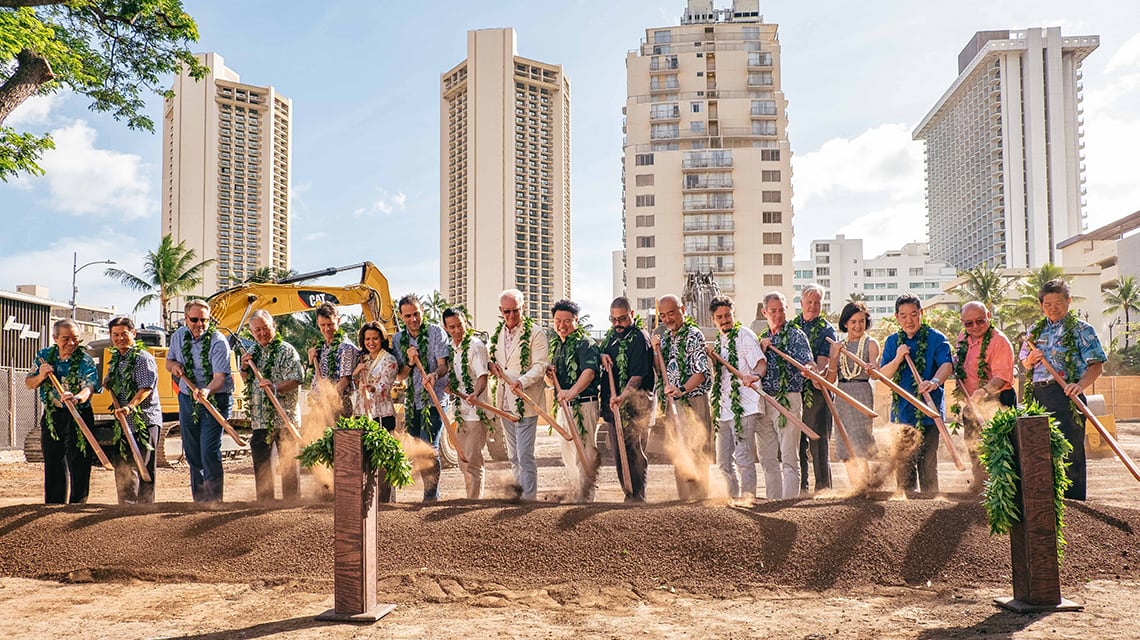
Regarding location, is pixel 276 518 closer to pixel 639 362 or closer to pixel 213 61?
pixel 639 362

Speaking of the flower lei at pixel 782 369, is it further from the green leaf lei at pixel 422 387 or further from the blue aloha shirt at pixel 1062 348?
the green leaf lei at pixel 422 387

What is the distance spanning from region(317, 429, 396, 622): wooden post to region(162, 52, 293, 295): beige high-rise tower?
62125 millimetres

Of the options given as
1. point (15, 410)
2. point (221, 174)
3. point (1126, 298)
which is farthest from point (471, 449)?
point (221, 174)

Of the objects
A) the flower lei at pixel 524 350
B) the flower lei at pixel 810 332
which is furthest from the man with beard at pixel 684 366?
the flower lei at pixel 524 350

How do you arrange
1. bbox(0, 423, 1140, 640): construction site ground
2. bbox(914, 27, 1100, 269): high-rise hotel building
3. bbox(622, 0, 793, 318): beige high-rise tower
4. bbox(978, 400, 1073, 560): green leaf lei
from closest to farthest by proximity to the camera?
1. bbox(0, 423, 1140, 640): construction site ground
2. bbox(978, 400, 1073, 560): green leaf lei
3. bbox(622, 0, 793, 318): beige high-rise tower
4. bbox(914, 27, 1100, 269): high-rise hotel building

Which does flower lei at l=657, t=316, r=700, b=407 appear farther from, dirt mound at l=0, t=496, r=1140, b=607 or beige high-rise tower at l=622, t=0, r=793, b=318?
beige high-rise tower at l=622, t=0, r=793, b=318

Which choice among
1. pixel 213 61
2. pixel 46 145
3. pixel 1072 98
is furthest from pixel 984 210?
pixel 46 145

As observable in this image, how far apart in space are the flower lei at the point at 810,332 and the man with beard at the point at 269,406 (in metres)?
4.37

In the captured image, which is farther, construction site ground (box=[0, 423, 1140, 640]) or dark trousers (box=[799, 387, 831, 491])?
dark trousers (box=[799, 387, 831, 491])

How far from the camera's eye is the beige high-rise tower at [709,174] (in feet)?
215

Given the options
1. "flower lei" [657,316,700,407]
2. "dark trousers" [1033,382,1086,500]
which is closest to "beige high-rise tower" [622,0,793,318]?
"flower lei" [657,316,700,407]

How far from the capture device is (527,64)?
81.4m

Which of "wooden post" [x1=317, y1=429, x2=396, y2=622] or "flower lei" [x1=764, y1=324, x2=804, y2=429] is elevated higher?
"flower lei" [x1=764, y1=324, x2=804, y2=429]

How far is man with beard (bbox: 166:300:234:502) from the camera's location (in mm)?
7328
